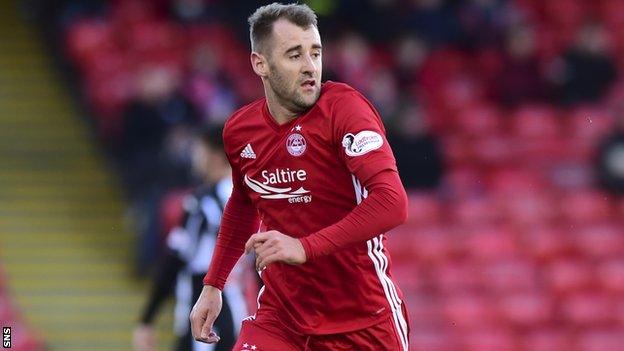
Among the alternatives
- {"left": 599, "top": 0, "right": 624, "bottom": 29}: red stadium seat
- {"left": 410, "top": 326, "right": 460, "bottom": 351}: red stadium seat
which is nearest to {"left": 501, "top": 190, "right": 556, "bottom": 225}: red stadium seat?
{"left": 410, "top": 326, "right": 460, "bottom": 351}: red stadium seat

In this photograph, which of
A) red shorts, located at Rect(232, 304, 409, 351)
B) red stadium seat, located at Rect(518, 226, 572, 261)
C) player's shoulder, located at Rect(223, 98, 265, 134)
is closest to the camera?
red shorts, located at Rect(232, 304, 409, 351)

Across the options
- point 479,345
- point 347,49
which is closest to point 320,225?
point 479,345

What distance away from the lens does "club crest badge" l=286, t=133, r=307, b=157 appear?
473cm

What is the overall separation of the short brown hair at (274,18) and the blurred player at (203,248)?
74.3 inches

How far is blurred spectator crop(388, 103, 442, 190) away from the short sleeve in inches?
281

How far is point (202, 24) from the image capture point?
1417 cm

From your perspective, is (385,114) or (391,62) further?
(391,62)

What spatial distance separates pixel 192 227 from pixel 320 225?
6.93 feet

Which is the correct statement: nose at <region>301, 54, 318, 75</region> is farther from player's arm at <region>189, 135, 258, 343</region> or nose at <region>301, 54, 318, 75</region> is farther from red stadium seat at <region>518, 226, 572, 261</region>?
red stadium seat at <region>518, 226, 572, 261</region>

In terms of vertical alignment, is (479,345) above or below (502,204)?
below

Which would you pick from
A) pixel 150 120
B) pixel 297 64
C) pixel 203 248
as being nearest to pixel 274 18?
pixel 297 64

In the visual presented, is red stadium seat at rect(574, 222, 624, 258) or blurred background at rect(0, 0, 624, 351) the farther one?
red stadium seat at rect(574, 222, 624, 258)

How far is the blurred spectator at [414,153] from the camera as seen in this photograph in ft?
39.1

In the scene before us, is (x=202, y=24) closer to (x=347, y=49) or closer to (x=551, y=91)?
(x=347, y=49)
